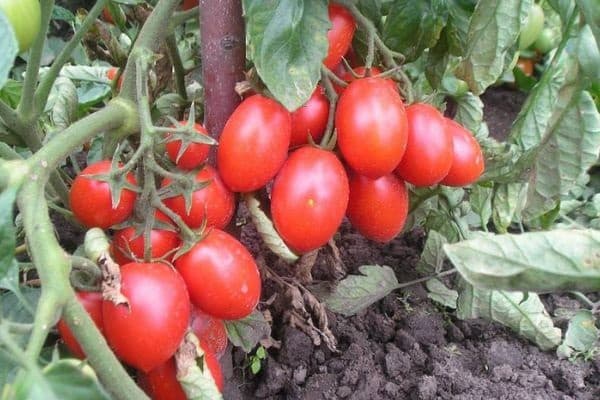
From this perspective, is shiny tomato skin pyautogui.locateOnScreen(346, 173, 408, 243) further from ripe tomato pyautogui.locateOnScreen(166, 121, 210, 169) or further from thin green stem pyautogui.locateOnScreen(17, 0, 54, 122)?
thin green stem pyautogui.locateOnScreen(17, 0, 54, 122)

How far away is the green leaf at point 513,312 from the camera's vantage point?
1.37m

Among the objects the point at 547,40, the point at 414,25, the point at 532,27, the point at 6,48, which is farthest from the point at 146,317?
the point at 547,40

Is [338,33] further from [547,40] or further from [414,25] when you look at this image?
[547,40]

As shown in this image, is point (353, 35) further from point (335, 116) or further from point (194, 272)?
point (194, 272)

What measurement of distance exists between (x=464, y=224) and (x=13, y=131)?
838 millimetres

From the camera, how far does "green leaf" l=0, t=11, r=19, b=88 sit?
70cm

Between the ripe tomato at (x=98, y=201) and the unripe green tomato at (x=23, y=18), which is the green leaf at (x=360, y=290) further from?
the unripe green tomato at (x=23, y=18)

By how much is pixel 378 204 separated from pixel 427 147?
10cm

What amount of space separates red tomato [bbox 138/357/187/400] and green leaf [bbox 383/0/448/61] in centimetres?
56

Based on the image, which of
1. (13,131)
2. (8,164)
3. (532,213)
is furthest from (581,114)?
(13,131)

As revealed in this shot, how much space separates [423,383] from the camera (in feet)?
4.21

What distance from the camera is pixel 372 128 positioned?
0.91 m

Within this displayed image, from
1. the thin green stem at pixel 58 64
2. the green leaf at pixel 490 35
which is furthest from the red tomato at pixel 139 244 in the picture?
the green leaf at pixel 490 35

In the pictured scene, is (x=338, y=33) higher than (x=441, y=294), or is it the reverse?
(x=338, y=33)
